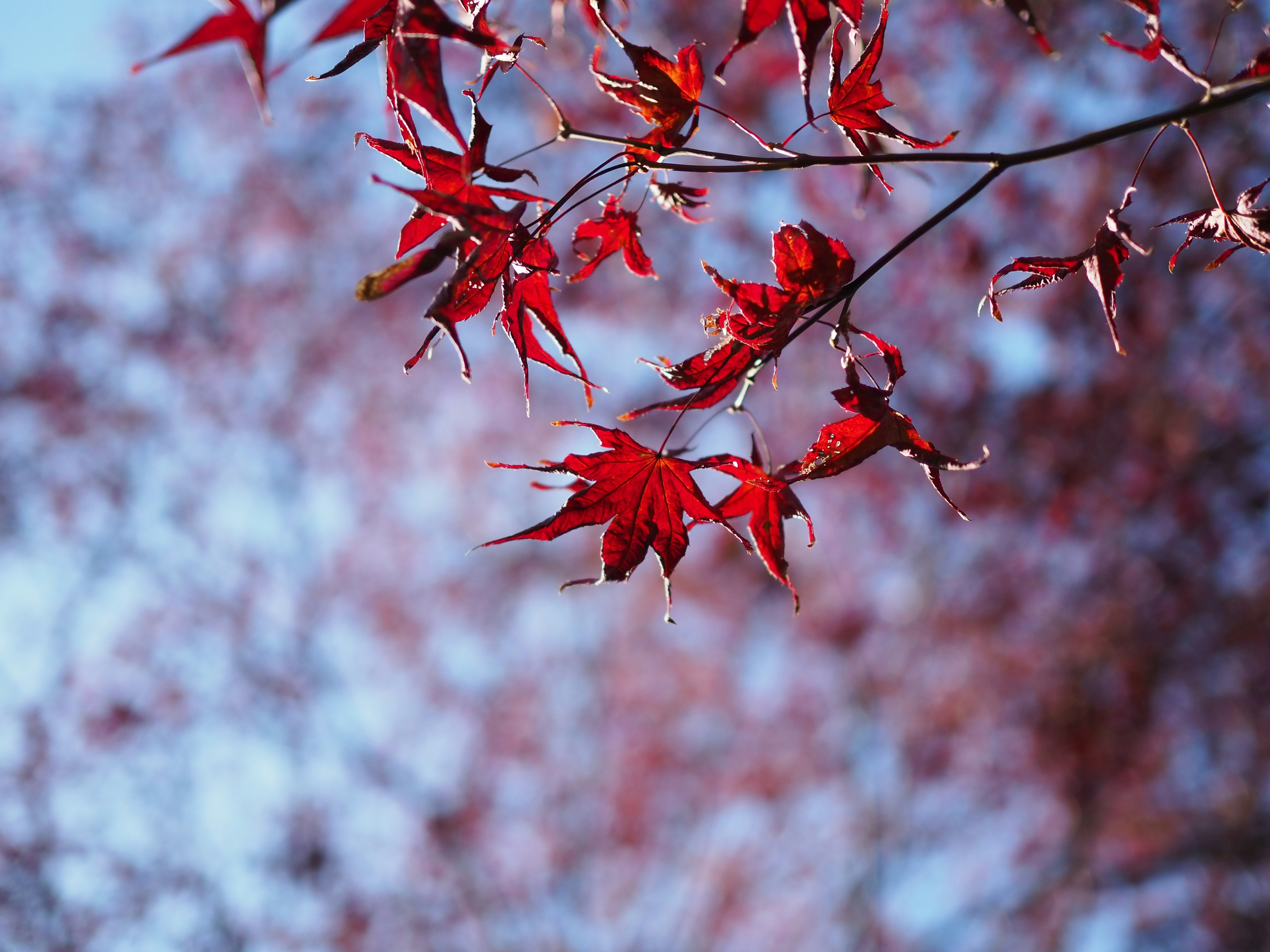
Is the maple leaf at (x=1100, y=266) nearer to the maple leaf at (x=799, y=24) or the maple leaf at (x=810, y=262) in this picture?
the maple leaf at (x=810, y=262)

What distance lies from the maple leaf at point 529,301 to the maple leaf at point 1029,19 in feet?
2.16

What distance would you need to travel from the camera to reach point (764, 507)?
1380 mm

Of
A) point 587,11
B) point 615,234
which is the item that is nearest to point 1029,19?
point 615,234

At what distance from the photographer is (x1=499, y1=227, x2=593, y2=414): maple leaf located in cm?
125

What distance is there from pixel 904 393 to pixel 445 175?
18.0ft

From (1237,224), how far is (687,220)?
800 mm

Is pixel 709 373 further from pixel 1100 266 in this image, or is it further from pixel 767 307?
pixel 1100 266

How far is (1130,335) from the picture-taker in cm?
575

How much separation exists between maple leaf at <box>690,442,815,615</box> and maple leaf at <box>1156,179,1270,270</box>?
63 cm

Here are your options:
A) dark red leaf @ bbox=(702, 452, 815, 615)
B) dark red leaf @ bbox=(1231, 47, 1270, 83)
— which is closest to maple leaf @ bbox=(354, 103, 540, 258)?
dark red leaf @ bbox=(702, 452, 815, 615)

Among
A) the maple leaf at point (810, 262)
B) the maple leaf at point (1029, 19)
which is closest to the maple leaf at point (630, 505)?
the maple leaf at point (810, 262)

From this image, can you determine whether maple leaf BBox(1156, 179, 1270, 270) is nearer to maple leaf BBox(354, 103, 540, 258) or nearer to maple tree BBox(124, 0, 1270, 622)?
maple tree BBox(124, 0, 1270, 622)

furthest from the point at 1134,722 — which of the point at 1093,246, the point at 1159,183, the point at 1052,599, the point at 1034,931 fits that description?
the point at 1093,246

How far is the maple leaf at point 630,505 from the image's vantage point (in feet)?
4.13
